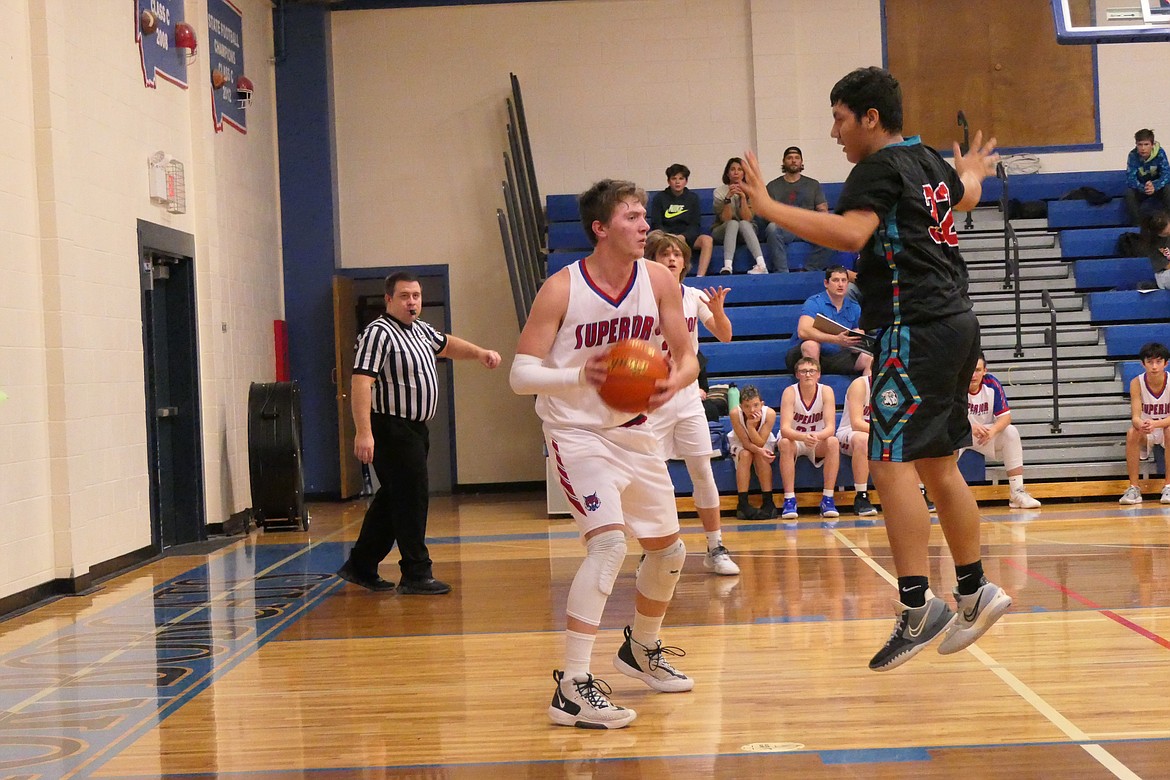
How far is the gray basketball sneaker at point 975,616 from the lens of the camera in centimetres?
377

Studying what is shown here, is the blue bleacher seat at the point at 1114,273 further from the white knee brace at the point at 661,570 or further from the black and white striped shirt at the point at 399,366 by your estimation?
the white knee brace at the point at 661,570

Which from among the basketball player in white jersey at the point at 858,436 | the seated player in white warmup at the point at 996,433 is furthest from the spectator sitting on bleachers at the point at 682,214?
the seated player in white warmup at the point at 996,433

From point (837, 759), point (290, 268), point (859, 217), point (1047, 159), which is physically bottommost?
point (837, 759)

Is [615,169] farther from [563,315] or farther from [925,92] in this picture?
[563,315]

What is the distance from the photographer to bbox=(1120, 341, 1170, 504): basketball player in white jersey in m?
9.48

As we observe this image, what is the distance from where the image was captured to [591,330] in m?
3.93

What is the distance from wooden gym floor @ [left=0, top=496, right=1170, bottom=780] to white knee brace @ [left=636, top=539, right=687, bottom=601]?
381mm

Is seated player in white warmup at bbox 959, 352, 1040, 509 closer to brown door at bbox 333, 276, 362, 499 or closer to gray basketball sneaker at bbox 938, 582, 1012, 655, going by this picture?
gray basketball sneaker at bbox 938, 582, 1012, 655

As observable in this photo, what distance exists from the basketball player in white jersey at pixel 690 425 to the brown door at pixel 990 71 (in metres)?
7.85

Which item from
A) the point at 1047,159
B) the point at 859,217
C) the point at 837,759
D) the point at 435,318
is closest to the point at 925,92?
the point at 1047,159

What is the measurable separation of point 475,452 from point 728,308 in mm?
3268

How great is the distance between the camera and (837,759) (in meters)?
3.40

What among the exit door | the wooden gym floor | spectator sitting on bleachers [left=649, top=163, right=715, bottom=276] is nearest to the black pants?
the wooden gym floor

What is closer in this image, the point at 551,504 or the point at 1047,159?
the point at 551,504
